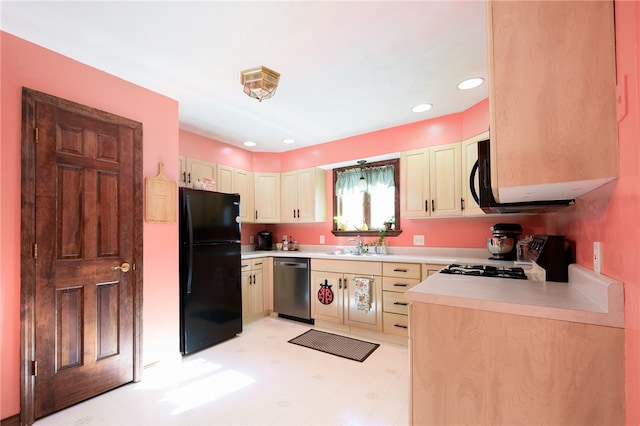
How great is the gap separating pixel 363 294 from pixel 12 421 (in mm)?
2860

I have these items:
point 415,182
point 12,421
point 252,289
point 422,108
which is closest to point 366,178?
point 415,182

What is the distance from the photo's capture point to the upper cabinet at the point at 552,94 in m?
0.98

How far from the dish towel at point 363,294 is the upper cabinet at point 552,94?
233 cm

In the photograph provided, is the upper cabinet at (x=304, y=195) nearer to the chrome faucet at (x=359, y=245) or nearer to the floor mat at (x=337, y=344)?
the chrome faucet at (x=359, y=245)

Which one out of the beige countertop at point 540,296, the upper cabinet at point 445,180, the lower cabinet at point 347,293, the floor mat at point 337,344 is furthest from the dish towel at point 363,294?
the beige countertop at point 540,296

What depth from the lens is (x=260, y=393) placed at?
7.21 ft

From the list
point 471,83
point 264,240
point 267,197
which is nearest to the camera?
point 471,83

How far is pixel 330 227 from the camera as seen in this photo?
4.39 metres

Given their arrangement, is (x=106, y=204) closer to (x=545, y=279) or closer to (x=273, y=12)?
(x=273, y=12)

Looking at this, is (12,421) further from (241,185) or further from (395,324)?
(241,185)

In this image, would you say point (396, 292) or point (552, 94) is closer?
point (552, 94)

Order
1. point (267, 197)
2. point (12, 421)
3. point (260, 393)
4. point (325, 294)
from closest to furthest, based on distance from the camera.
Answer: point (12, 421)
point (260, 393)
point (325, 294)
point (267, 197)

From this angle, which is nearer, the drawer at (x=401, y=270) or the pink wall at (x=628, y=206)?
the pink wall at (x=628, y=206)

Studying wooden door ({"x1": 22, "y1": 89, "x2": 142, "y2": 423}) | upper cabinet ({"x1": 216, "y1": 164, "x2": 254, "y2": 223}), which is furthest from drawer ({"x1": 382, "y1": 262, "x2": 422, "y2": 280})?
wooden door ({"x1": 22, "y1": 89, "x2": 142, "y2": 423})
